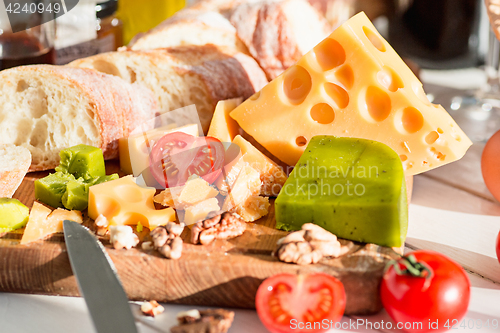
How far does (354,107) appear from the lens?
1.34m

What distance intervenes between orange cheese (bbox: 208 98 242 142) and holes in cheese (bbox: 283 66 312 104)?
0.21 meters

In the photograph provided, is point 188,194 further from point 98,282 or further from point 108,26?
point 108,26

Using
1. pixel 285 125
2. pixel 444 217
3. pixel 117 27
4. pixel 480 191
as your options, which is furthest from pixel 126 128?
pixel 480 191

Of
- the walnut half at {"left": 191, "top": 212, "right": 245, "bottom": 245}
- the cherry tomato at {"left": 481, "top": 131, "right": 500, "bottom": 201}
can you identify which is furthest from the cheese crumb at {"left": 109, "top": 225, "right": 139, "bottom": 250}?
the cherry tomato at {"left": 481, "top": 131, "right": 500, "bottom": 201}

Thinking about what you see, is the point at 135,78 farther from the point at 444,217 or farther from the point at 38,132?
the point at 444,217

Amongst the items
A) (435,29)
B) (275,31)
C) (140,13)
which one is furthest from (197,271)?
(435,29)

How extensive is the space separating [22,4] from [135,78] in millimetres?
492

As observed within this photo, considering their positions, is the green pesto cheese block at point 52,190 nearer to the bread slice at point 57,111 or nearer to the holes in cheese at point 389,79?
the bread slice at point 57,111

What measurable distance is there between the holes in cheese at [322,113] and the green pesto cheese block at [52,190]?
712 mm

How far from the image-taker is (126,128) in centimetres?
153

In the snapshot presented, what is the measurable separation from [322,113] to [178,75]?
574 mm

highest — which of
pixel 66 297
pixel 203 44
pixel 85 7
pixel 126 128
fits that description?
pixel 85 7

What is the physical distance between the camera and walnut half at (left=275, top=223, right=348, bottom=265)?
3.14ft

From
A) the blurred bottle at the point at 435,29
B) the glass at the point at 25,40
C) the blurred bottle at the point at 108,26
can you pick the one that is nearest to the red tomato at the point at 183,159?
the glass at the point at 25,40
